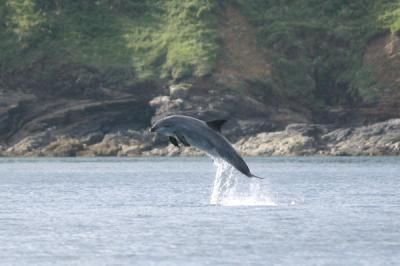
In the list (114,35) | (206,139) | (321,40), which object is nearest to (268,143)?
(321,40)

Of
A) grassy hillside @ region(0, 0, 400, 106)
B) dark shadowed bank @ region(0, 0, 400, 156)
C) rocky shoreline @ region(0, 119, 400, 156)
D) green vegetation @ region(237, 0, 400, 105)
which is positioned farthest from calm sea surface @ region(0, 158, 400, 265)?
green vegetation @ region(237, 0, 400, 105)

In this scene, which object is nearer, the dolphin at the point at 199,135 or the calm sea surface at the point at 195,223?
the calm sea surface at the point at 195,223

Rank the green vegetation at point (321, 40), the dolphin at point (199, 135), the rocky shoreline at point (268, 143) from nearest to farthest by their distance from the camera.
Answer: the dolphin at point (199, 135)
the rocky shoreline at point (268, 143)
the green vegetation at point (321, 40)

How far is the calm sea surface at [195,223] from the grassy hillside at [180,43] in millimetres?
74936

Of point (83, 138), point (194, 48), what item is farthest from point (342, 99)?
point (83, 138)

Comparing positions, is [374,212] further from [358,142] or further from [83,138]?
[83,138]

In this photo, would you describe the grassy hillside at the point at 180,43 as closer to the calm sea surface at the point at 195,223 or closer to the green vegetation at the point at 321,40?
the green vegetation at the point at 321,40

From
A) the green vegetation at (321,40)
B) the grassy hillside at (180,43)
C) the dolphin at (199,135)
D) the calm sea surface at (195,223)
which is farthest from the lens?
the green vegetation at (321,40)

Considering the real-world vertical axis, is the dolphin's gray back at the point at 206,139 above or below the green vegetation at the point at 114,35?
below

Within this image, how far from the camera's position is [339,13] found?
582ft

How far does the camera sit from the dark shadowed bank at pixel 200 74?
14312 cm

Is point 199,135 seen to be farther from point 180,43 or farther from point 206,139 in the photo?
point 180,43

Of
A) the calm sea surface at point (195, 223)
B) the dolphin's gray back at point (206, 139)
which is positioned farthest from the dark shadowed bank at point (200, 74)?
the dolphin's gray back at point (206, 139)

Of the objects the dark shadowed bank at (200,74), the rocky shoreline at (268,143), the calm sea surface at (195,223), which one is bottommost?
the calm sea surface at (195,223)
